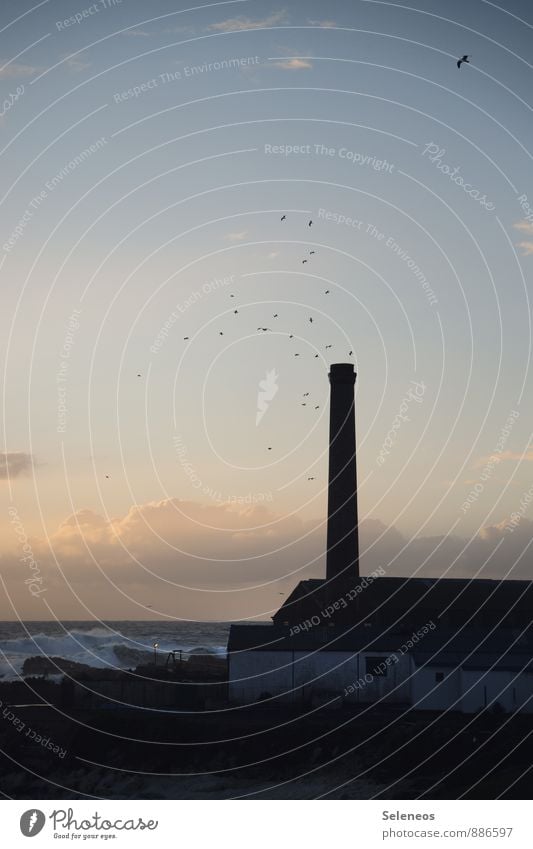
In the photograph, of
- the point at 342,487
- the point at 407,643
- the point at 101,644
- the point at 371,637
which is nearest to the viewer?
the point at 407,643

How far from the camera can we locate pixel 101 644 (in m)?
127

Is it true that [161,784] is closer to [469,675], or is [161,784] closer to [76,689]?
[76,689]

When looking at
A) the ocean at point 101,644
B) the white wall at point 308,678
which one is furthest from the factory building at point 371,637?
the ocean at point 101,644

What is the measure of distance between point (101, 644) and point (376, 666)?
79.5 metres

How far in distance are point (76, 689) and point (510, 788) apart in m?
20.5

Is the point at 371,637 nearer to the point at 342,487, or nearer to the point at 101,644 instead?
the point at 342,487

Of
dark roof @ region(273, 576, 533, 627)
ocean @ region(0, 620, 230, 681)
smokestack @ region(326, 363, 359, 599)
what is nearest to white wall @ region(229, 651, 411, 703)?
dark roof @ region(273, 576, 533, 627)

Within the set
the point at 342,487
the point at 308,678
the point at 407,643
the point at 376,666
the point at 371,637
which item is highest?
the point at 342,487

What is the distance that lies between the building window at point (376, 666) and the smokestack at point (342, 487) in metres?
7.28

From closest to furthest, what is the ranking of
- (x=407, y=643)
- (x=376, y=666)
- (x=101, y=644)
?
(x=376, y=666)
(x=407, y=643)
(x=101, y=644)

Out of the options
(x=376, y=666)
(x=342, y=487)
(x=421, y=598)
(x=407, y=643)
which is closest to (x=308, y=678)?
(x=376, y=666)

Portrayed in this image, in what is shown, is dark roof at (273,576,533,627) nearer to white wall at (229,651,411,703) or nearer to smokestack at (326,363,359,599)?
smokestack at (326,363,359,599)

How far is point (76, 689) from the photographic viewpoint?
51469 millimetres

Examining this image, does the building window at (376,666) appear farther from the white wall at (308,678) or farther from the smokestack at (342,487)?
the smokestack at (342,487)
